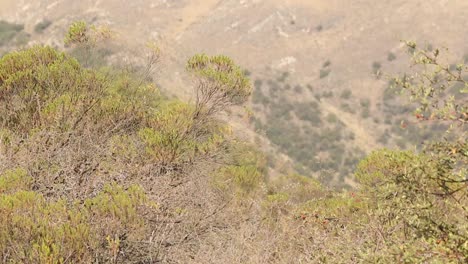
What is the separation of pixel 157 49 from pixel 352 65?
74.7 m

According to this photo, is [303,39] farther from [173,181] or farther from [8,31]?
[173,181]

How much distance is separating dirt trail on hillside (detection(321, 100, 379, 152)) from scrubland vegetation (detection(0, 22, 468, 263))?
59.0 meters

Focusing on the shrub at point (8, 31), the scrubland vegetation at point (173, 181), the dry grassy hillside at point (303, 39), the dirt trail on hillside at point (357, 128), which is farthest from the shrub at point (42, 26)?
the scrubland vegetation at point (173, 181)

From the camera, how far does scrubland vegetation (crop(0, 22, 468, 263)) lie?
5762mm

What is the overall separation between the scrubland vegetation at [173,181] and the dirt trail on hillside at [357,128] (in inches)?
2323

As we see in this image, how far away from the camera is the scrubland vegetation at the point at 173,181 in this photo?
5762 mm

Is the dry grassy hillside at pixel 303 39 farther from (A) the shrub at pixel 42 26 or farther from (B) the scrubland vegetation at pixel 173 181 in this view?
(B) the scrubland vegetation at pixel 173 181

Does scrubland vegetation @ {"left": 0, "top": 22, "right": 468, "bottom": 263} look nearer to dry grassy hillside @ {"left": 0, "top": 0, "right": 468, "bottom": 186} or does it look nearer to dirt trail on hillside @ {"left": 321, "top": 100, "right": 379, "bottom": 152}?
dry grassy hillside @ {"left": 0, "top": 0, "right": 468, "bottom": 186}

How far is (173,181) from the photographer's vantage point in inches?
492

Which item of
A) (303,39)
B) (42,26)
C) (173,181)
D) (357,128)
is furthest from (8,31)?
(173,181)

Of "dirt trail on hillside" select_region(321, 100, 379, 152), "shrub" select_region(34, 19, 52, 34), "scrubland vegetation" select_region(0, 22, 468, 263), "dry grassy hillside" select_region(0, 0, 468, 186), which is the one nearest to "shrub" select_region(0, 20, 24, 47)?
"dry grassy hillside" select_region(0, 0, 468, 186)

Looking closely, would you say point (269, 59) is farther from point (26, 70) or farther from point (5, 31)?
point (26, 70)

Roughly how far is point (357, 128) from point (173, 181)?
70.0 metres

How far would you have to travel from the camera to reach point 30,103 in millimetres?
13336
